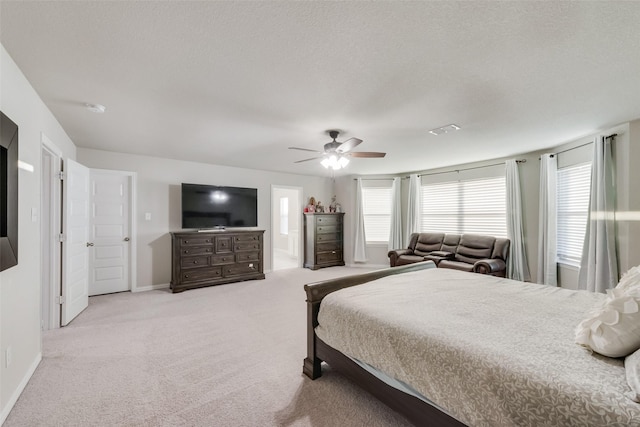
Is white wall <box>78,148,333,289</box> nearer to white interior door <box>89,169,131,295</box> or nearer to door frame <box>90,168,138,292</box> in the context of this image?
door frame <box>90,168,138,292</box>

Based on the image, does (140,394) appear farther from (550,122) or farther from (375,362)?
(550,122)

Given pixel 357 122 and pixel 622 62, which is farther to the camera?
pixel 357 122

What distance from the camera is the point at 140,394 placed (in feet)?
6.60

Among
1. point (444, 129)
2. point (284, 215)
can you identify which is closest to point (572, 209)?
point (444, 129)

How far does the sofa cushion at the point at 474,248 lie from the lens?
16.6 feet

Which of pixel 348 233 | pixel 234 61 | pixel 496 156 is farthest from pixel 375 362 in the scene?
pixel 348 233

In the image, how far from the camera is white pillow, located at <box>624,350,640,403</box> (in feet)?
3.09

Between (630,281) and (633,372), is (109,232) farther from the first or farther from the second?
(630,281)

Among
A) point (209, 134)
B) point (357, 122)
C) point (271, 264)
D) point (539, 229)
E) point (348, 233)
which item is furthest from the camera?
point (348, 233)

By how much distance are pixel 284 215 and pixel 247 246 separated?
3.96 m

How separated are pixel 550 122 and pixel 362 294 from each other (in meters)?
3.08

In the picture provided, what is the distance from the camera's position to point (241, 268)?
213 inches

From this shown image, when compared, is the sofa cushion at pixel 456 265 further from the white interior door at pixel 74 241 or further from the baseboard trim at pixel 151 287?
the white interior door at pixel 74 241

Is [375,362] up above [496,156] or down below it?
below
